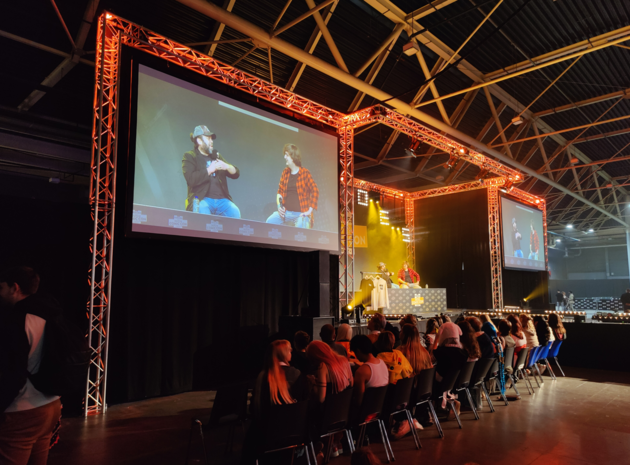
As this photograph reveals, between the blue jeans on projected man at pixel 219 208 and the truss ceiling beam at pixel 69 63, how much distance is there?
3201 millimetres

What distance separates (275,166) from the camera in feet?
24.8

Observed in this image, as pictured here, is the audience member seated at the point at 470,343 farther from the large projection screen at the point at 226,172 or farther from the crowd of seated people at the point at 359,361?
the large projection screen at the point at 226,172

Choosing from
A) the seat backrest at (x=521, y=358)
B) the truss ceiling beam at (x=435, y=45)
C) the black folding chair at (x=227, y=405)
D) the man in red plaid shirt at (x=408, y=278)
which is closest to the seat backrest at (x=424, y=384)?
the black folding chair at (x=227, y=405)

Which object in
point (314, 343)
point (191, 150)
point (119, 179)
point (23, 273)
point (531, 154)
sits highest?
point (531, 154)

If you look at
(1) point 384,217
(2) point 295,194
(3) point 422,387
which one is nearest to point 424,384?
(3) point 422,387

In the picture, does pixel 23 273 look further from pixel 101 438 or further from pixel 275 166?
pixel 275 166

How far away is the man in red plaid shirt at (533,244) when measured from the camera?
53.0ft

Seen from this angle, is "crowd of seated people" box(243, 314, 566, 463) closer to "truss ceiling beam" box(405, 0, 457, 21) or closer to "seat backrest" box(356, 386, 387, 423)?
"seat backrest" box(356, 386, 387, 423)

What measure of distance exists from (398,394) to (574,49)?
27.4ft

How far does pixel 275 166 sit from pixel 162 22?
3.00m

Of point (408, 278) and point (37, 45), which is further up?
point (37, 45)

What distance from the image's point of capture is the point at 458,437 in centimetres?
446

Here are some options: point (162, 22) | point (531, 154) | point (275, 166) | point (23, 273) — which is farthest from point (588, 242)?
point (23, 273)

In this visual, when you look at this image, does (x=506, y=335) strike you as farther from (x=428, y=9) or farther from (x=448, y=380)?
(x=428, y=9)
